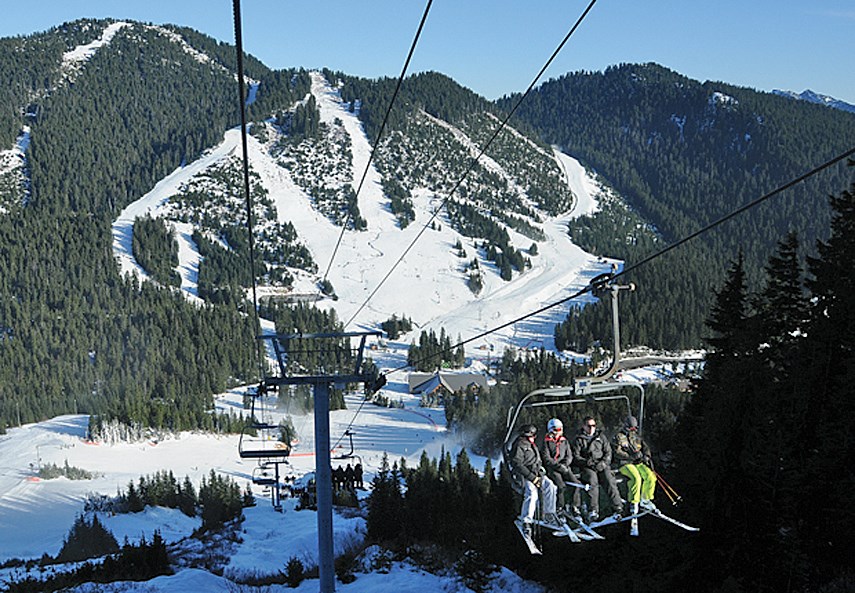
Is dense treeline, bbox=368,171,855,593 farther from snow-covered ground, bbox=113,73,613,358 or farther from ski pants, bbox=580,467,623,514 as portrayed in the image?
snow-covered ground, bbox=113,73,613,358

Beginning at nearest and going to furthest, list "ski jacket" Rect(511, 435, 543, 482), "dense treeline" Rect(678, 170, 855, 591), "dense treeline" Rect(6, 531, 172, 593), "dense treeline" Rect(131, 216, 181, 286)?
"ski jacket" Rect(511, 435, 543, 482) → "dense treeline" Rect(678, 170, 855, 591) → "dense treeline" Rect(6, 531, 172, 593) → "dense treeline" Rect(131, 216, 181, 286)

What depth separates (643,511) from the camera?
12.0 meters

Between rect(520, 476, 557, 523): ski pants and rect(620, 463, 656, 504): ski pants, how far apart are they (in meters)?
1.11

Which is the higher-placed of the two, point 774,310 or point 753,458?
point 774,310

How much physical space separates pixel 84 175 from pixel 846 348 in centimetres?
19752

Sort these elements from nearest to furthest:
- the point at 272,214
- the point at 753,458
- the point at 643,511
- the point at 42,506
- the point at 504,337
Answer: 1. the point at 643,511
2. the point at 753,458
3. the point at 42,506
4. the point at 504,337
5. the point at 272,214

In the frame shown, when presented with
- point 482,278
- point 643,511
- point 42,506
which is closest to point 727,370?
point 643,511

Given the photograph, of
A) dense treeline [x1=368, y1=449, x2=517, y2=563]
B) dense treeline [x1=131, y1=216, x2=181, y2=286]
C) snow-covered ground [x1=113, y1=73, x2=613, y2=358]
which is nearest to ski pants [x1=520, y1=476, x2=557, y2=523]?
dense treeline [x1=368, y1=449, x2=517, y2=563]

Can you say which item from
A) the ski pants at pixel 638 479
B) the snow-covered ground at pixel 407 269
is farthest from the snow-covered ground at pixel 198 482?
the snow-covered ground at pixel 407 269

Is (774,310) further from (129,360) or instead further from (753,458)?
(129,360)

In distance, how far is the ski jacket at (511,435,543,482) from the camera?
11734 millimetres

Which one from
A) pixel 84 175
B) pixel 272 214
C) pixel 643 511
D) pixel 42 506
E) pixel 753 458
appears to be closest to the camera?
pixel 643 511

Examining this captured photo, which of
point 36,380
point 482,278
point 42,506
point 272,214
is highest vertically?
point 272,214

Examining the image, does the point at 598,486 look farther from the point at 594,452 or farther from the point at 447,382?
the point at 447,382
